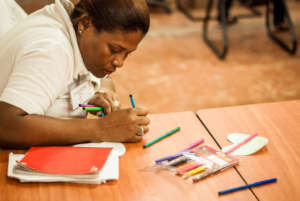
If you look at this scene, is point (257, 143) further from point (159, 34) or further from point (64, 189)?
point (159, 34)

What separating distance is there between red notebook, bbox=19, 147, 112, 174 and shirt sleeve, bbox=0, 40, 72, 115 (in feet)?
0.39

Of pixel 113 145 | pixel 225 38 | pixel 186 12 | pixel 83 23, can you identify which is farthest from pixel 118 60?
pixel 186 12

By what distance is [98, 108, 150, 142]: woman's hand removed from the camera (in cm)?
113

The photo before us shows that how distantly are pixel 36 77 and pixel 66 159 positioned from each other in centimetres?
24

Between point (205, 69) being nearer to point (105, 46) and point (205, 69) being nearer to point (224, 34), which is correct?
point (224, 34)

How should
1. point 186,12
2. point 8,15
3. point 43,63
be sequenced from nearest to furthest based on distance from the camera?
point 43,63 < point 8,15 < point 186,12

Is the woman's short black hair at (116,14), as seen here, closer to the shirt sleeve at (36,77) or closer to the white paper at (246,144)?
the shirt sleeve at (36,77)

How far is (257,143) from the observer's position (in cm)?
114

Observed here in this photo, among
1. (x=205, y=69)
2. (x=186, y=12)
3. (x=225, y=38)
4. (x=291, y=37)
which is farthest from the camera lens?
(x=186, y=12)

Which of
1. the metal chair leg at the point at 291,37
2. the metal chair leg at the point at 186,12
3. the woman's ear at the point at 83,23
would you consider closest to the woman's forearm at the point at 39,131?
the woman's ear at the point at 83,23

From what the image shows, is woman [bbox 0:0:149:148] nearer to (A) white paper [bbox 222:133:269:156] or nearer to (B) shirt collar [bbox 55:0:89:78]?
(B) shirt collar [bbox 55:0:89:78]

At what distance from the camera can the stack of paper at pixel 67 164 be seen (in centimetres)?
96

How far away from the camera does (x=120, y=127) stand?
1.14m

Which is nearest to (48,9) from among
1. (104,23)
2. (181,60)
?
(104,23)
